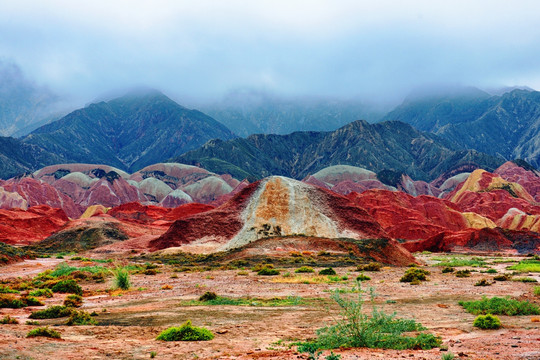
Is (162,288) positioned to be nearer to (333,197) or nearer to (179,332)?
(179,332)

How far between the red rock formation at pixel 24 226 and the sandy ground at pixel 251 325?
79.4 m

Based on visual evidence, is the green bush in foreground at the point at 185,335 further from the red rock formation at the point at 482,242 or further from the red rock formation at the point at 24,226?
the red rock formation at the point at 24,226

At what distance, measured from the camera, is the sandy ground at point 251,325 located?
35.4 feet

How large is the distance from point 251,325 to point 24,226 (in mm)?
105151

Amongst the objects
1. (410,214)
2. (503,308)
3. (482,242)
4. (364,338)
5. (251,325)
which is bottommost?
(482,242)

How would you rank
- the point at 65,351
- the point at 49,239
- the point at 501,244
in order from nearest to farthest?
the point at 65,351, the point at 501,244, the point at 49,239

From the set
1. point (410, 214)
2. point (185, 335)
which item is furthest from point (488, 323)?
point (410, 214)

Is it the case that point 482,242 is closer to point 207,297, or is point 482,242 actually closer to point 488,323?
point 207,297

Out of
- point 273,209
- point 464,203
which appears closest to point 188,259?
point 273,209

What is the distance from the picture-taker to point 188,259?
177ft

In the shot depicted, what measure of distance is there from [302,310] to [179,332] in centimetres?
672

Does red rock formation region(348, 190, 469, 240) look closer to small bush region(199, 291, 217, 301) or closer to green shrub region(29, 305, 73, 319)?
small bush region(199, 291, 217, 301)

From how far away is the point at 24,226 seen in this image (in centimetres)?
10544

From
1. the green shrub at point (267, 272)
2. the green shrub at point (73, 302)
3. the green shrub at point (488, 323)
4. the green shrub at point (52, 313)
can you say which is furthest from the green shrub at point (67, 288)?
the green shrub at point (488, 323)
